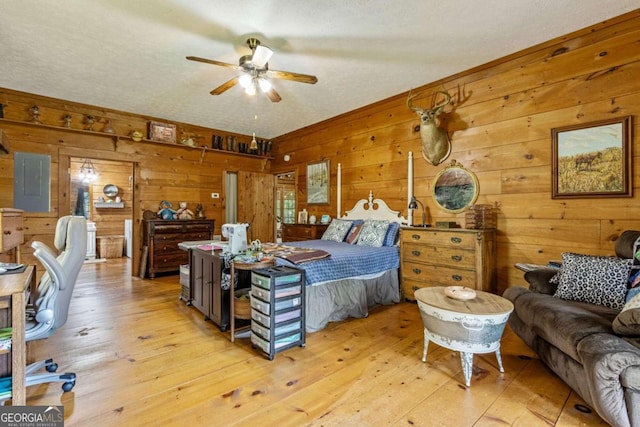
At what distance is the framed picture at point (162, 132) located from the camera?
17.5 feet

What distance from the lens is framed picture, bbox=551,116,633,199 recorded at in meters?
2.56

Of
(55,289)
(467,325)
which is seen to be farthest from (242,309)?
(467,325)

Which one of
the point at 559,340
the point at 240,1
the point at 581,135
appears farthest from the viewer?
the point at 581,135

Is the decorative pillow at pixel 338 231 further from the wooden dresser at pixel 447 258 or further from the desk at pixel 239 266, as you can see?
the desk at pixel 239 266

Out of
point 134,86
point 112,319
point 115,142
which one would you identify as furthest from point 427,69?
point 115,142

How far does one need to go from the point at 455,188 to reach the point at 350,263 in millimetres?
1676

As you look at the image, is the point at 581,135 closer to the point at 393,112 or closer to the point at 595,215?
the point at 595,215

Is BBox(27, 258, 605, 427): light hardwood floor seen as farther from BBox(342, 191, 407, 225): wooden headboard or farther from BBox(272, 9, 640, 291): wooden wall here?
BBox(342, 191, 407, 225): wooden headboard

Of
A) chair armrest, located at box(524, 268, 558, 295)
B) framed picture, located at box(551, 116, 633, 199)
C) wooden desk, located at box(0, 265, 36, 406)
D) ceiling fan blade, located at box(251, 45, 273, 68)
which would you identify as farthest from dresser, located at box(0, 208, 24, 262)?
framed picture, located at box(551, 116, 633, 199)

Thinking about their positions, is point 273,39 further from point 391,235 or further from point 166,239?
point 166,239

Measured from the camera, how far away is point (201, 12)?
8.16 feet

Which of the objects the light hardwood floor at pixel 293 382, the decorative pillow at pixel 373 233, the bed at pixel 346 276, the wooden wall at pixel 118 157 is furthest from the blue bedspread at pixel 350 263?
the wooden wall at pixel 118 157

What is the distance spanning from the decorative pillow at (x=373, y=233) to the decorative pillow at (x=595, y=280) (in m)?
1.89

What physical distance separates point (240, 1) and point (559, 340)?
128 inches
